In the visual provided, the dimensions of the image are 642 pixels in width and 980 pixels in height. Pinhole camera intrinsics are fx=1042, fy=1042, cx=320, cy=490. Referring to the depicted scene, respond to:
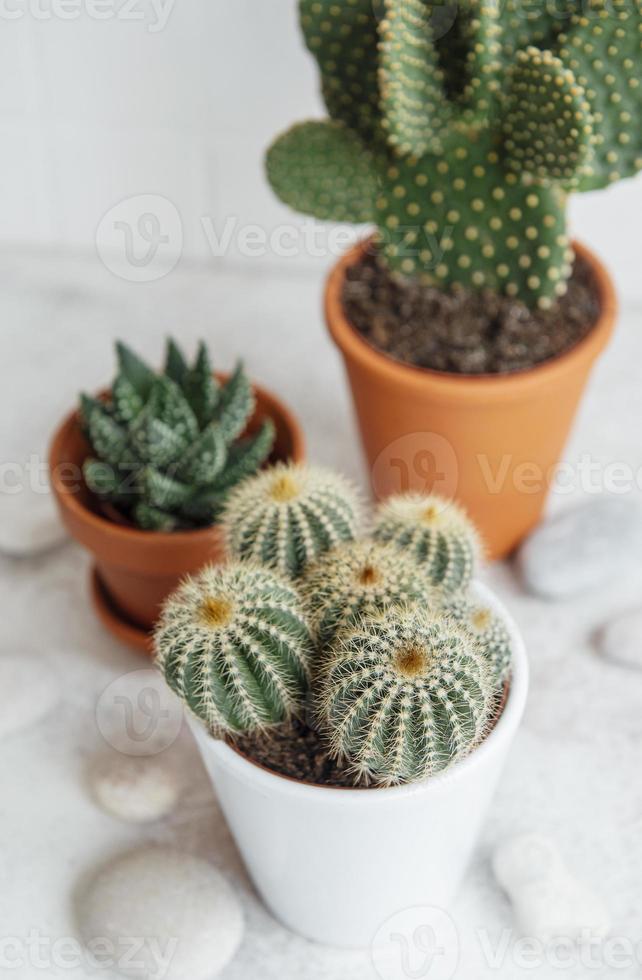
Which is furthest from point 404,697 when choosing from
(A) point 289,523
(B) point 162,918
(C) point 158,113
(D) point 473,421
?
(C) point 158,113

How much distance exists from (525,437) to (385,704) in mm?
503

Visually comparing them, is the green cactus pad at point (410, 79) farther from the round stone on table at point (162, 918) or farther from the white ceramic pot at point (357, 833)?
the round stone on table at point (162, 918)

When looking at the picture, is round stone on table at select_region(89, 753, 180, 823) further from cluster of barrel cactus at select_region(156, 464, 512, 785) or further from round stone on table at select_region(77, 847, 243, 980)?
cluster of barrel cactus at select_region(156, 464, 512, 785)

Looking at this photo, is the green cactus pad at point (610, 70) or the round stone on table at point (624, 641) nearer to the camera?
the green cactus pad at point (610, 70)

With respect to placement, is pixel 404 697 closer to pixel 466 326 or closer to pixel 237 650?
pixel 237 650

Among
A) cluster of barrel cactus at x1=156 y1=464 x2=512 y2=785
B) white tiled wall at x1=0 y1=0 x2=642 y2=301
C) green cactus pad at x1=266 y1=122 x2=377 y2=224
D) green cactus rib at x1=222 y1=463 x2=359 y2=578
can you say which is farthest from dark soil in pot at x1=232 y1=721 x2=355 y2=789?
white tiled wall at x1=0 y1=0 x2=642 y2=301

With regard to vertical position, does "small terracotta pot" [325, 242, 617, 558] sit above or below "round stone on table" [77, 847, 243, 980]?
above

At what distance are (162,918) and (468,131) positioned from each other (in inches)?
29.3

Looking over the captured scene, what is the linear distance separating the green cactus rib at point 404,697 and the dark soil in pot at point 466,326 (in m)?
0.43

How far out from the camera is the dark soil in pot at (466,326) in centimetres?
104

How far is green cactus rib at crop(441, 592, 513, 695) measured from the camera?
0.72 meters

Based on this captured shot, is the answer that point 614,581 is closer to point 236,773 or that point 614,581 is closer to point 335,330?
point 335,330

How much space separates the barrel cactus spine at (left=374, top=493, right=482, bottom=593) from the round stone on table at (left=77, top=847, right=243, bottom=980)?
33cm

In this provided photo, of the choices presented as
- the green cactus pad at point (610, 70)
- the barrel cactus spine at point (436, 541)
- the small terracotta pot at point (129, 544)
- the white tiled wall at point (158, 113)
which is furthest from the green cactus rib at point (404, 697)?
the white tiled wall at point (158, 113)
